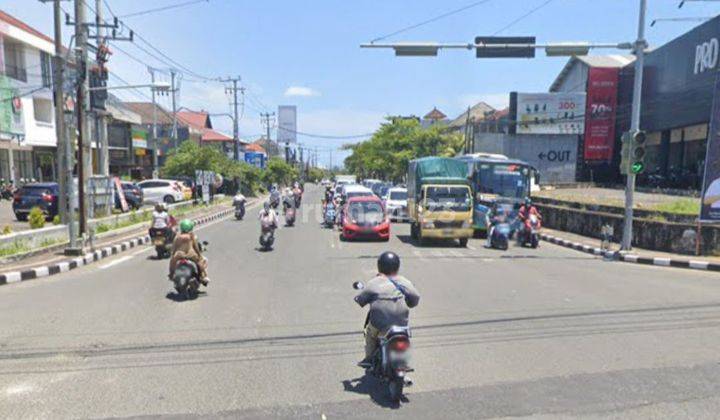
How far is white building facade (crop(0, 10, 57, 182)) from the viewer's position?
105ft

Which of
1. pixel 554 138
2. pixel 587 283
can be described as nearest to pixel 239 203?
pixel 587 283

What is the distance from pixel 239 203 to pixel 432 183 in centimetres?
1277

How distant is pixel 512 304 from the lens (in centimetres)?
834

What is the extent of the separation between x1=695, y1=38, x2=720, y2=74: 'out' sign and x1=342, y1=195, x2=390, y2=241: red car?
2122 centimetres

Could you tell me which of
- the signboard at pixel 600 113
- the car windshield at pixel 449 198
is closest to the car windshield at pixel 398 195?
the car windshield at pixel 449 198

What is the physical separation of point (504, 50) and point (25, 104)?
1321 inches

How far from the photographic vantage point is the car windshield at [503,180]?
20094 millimetres

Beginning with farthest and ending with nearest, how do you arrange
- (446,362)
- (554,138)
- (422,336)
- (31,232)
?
(554,138) < (31,232) < (422,336) < (446,362)

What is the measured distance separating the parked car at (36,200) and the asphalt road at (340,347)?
39.9 feet

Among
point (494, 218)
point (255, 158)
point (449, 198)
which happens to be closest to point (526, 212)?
point (494, 218)

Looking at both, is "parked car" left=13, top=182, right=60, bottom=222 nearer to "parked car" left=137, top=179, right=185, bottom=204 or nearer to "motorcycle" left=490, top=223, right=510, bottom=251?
"parked car" left=137, top=179, right=185, bottom=204

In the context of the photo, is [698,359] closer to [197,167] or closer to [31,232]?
[31,232]

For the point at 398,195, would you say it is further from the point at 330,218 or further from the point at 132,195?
the point at 132,195

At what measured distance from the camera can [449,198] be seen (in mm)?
17391
